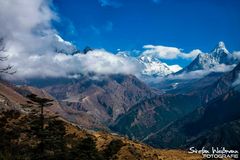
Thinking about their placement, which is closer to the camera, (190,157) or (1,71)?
(1,71)

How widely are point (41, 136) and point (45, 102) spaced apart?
5.65 meters

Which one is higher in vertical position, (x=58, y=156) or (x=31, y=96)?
(x=31, y=96)

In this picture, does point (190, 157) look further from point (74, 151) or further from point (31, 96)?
point (31, 96)

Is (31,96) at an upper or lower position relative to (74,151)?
upper

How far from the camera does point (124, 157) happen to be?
133000 millimetres

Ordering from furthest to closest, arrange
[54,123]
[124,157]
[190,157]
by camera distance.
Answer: [190,157]
[124,157]
[54,123]

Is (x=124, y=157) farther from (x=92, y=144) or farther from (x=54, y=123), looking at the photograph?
(x=54, y=123)

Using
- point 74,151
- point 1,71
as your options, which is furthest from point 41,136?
point 1,71

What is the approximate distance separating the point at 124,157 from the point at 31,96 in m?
77.3

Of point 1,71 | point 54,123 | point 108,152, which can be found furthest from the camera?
point 108,152

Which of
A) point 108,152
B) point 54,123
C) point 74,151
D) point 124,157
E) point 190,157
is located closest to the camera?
point 54,123

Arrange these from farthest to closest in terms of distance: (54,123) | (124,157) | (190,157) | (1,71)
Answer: (190,157), (124,157), (54,123), (1,71)

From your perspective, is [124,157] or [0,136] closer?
[0,136]

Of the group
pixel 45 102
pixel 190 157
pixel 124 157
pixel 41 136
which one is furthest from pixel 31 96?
pixel 190 157
